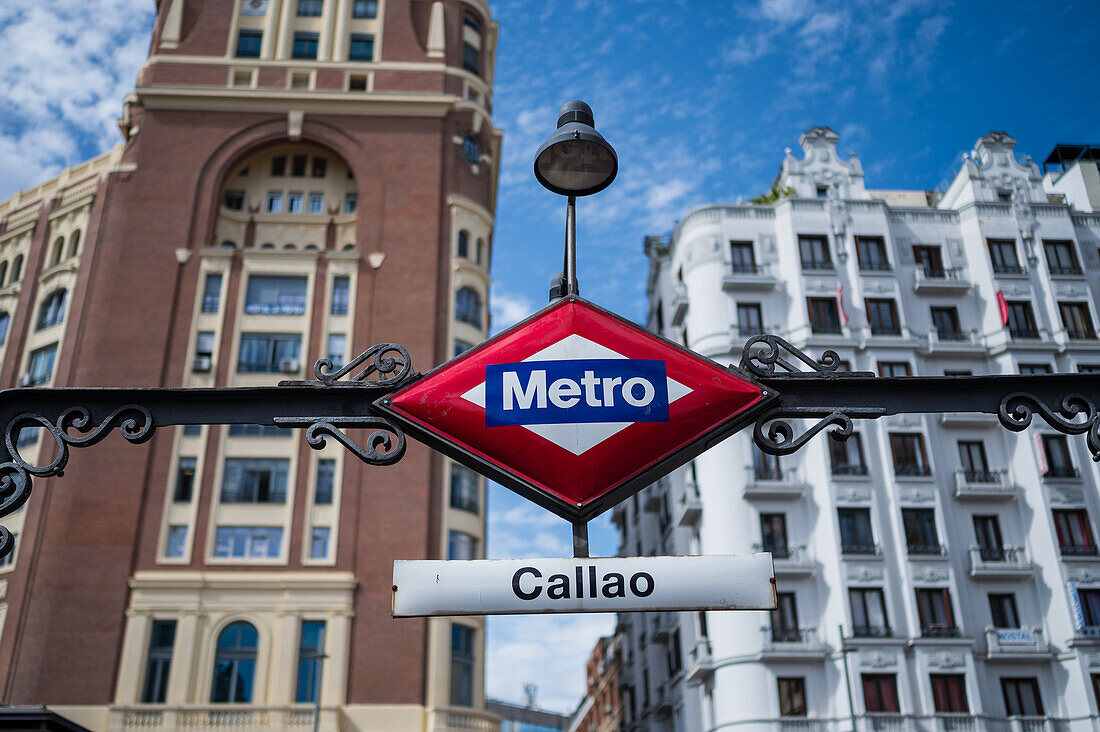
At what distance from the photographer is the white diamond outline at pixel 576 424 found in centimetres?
497

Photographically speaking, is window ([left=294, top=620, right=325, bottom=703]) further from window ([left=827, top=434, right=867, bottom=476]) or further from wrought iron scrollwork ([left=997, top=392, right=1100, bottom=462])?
wrought iron scrollwork ([left=997, top=392, right=1100, bottom=462])

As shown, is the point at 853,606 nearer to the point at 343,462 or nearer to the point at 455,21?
the point at 343,462

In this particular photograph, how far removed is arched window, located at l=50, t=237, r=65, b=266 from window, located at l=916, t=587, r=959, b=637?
→ 44655 mm

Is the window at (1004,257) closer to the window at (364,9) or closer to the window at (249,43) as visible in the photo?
the window at (364,9)

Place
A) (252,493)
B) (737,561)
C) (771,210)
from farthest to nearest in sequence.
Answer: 1. (771,210)
2. (252,493)
3. (737,561)

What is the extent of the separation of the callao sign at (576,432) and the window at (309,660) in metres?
35.8

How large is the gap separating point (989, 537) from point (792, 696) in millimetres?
11829

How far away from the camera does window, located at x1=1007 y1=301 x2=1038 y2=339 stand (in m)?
48.0

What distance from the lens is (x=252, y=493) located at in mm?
42938

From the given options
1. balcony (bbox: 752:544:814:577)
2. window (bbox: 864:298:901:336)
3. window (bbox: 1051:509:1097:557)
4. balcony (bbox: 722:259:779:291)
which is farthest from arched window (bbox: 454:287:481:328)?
window (bbox: 1051:509:1097:557)

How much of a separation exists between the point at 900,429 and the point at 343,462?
2486 cm

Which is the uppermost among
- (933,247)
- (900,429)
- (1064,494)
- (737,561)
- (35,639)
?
(933,247)

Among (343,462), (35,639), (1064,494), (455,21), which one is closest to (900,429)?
(1064,494)

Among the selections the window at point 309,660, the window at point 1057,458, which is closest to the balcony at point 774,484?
the window at point 1057,458
